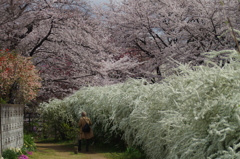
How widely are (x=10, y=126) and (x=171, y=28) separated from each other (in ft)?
31.5

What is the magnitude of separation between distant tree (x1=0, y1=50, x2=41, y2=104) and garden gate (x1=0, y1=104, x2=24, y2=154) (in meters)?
0.60

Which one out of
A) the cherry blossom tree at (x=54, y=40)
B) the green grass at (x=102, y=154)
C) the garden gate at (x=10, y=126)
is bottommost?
the green grass at (x=102, y=154)

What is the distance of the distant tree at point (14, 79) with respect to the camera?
950 centimetres

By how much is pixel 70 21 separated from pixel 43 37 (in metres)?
1.37

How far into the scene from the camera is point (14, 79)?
970 centimetres

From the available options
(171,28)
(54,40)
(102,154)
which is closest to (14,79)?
(102,154)

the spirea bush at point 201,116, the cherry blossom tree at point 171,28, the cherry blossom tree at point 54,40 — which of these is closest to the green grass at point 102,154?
the spirea bush at point 201,116

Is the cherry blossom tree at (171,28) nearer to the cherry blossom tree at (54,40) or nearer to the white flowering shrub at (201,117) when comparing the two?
the cherry blossom tree at (54,40)

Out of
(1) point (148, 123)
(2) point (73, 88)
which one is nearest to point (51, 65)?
(2) point (73, 88)

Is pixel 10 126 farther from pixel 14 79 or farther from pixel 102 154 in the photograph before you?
pixel 102 154

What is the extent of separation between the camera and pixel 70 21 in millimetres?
14062

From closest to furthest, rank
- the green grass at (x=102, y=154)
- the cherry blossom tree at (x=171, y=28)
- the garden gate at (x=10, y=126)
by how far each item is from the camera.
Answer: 1. the garden gate at (x=10, y=126)
2. the green grass at (x=102, y=154)
3. the cherry blossom tree at (x=171, y=28)

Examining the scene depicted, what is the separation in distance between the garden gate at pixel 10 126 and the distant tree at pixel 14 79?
604 mm

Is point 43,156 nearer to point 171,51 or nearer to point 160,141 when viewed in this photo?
point 160,141
